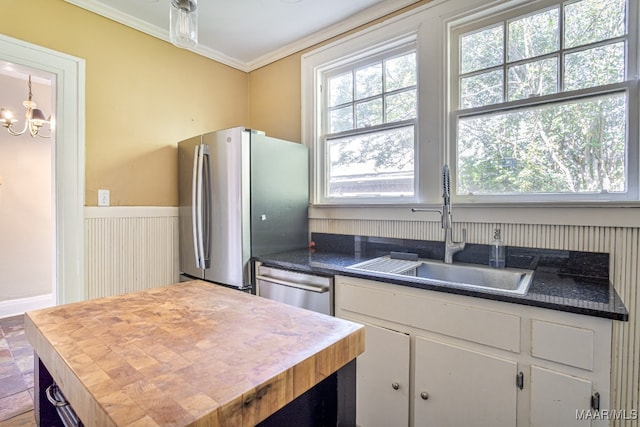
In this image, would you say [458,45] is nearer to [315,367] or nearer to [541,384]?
[541,384]

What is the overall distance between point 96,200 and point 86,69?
860mm

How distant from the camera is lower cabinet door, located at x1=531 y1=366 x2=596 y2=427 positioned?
1.08 m

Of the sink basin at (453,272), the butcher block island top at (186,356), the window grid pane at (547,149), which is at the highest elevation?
the window grid pane at (547,149)

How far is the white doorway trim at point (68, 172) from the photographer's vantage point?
78.1 inches

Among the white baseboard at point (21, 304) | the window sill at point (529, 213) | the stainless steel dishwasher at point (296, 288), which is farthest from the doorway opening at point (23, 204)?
the window sill at point (529, 213)

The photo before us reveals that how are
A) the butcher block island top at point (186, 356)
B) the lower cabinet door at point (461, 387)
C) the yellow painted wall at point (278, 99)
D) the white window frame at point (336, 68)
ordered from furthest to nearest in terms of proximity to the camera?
the yellow painted wall at point (278, 99), the white window frame at point (336, 68), the lower cabinet door at point (461, 387), the butcher block island top at point (186, 356)

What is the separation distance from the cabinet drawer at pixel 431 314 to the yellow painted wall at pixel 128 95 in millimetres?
1742

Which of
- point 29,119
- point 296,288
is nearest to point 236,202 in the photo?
point 296,288

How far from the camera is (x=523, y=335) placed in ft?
3.90

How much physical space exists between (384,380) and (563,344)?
0.77 meters

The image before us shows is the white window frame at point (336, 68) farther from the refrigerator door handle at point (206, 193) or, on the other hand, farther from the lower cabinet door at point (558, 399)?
the lower cabinet door at point (558, 399)

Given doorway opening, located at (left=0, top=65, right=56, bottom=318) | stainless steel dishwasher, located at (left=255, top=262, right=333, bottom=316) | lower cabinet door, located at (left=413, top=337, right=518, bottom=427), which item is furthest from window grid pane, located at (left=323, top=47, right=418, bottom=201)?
doorway opening, located at (left=0, top=65, right=56, bottom=318)

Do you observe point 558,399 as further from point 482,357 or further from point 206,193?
point 206,193

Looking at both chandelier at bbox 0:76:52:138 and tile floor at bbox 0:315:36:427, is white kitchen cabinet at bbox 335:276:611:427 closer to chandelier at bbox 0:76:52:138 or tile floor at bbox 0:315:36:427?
tile floor at bbox 0:315:36:427
